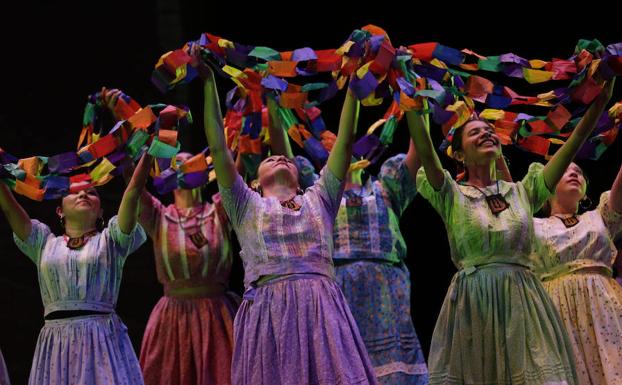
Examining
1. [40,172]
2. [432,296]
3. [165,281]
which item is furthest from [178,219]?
[432,296]

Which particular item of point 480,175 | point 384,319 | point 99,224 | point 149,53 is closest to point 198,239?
point 99,224

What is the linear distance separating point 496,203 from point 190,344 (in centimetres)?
132

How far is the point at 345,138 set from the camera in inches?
137

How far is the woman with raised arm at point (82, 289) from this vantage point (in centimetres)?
371

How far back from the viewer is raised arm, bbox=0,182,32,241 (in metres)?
3.95

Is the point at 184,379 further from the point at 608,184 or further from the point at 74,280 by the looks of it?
the point at 608,184

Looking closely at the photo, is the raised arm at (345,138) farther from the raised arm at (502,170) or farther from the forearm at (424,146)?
the raised arm at (502,170)

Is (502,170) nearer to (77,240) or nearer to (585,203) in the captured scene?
(585,203)

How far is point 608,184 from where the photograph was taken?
5.04m

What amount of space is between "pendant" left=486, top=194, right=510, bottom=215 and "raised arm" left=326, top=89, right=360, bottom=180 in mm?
486

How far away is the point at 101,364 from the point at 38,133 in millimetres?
1574

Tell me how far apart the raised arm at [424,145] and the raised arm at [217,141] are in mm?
598

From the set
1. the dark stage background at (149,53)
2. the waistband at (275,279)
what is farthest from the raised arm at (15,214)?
the waistband at (275,279)

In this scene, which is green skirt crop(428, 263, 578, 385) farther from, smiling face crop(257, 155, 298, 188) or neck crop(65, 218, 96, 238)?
neck crop(65, 218, 96, 238)
